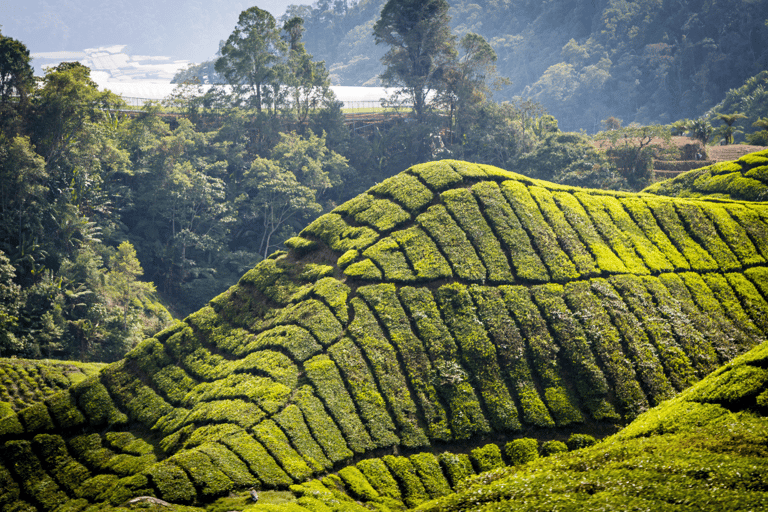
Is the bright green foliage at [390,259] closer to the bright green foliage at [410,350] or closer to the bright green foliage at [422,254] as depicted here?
the bright green foliage at [422,254]

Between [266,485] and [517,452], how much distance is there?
7.27 m

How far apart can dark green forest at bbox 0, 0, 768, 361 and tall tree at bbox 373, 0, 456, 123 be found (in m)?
0.16

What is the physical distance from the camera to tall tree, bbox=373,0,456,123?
52.2 metres

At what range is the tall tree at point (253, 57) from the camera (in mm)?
46219

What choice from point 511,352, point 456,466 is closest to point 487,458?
point 456,466

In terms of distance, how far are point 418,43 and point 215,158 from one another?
24.8 m

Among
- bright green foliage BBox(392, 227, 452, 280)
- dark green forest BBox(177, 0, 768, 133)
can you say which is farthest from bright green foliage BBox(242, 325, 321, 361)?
dark green forest BBox(177, 0, 768, 133)

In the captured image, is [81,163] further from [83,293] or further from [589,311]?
[589,311]

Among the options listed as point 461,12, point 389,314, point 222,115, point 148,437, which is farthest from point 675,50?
point 148,437

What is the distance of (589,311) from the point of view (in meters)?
17.5

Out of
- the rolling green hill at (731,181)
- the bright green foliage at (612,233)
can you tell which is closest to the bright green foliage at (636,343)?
the bright green foliage at (612,233)

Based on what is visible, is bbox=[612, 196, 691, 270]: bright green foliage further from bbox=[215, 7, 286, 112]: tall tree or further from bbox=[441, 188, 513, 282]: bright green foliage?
bbox=[215, 7, 286, 112]: tall tree

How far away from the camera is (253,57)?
156 feet

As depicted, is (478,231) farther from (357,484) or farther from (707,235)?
(357,484)
